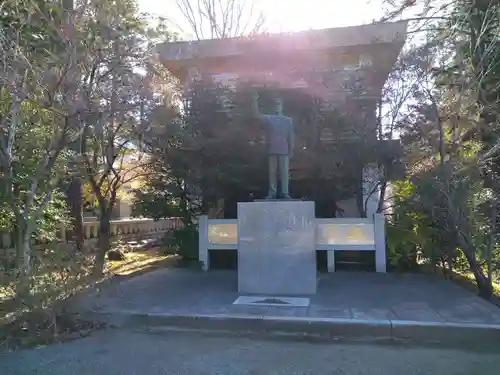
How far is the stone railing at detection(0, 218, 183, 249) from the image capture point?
11454 mm

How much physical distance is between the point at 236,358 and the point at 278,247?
9.86 ft

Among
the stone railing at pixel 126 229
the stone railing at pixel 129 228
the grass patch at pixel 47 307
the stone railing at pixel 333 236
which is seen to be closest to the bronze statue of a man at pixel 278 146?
the stone railing at pixel 333 236

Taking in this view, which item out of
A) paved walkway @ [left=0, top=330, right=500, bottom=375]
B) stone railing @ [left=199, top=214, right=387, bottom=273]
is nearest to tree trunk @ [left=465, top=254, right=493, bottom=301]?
stone railing @ [left=199, top=214, right=387, bottom=273]

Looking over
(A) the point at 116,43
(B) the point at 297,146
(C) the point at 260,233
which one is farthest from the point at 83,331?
(B) the point at 297,146

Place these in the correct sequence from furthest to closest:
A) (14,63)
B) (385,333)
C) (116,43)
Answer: (116,43) → (14,63) → (385,333)

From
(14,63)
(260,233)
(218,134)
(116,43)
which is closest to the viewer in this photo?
(14,63)

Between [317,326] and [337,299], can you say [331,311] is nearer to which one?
[317,326]

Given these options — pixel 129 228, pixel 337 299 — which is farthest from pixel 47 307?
pixel 129 228

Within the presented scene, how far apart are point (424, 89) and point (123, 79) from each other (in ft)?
21.4

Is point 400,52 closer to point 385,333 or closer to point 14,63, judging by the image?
point 385,333

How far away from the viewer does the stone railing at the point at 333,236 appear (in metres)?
9.32

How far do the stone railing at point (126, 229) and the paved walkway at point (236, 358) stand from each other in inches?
280

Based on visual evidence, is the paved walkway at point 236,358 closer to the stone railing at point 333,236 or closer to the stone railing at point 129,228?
the stone railing at point 333,236

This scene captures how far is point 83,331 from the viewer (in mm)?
5961
